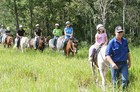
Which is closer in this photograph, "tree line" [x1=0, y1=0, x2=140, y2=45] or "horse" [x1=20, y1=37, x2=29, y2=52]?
"horse" [x1=20, y1=37, x2=29, y2=52]

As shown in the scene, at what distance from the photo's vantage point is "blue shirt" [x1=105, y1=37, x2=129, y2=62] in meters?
8.87

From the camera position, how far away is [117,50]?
889 cm

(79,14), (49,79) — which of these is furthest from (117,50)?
(79,14)

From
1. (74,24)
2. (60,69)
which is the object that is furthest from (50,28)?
(60,69)

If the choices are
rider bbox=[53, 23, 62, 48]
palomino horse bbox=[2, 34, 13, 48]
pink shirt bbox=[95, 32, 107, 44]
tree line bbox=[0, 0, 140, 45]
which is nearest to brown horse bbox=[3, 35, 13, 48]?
palomino horse bbox=[2, 34, 13, 48]

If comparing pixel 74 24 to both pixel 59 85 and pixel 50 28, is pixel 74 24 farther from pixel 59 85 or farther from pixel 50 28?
pixel 59 85

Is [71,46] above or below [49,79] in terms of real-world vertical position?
above

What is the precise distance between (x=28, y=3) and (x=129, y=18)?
1118 cm

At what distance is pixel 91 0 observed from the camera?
40.7 metres

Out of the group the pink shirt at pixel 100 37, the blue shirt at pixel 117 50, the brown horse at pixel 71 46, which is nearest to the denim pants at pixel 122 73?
the blue shirt at pixel 117 50

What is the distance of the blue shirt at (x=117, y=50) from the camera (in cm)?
887

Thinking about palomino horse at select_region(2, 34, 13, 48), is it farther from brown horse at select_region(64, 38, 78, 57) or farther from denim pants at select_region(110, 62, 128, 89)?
denim pants at select_region(110, 62, 128, 89)

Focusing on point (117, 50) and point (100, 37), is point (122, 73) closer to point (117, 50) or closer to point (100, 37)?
point (117, 50)

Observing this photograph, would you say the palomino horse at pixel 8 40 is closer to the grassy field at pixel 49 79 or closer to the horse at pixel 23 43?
the horse at pixel 23 43
